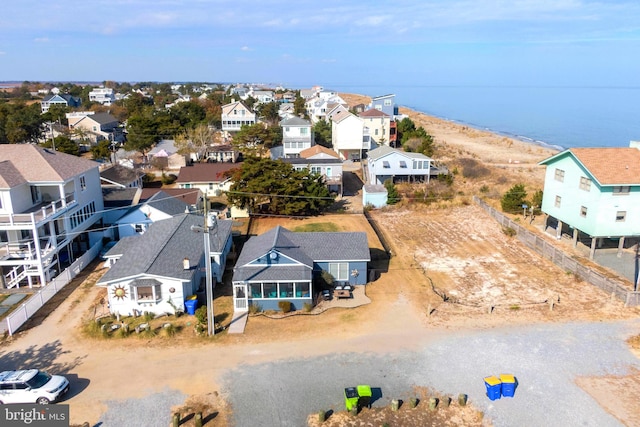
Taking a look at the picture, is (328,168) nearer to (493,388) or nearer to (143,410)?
(493,388)

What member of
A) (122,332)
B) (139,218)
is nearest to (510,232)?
(122,332)

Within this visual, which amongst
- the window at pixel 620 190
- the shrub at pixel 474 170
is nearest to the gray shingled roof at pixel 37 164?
the window at pixel 620 190

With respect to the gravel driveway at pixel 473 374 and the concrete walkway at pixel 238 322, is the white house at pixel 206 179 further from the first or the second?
the gravel driveway at pixel 473 374

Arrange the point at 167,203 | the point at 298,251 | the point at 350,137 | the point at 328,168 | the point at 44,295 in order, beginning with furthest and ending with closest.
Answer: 1. the point at 350,137
2. the point at 328,168
3. the point at 167,203
4. the point at 298,251
5. the point at 44,295

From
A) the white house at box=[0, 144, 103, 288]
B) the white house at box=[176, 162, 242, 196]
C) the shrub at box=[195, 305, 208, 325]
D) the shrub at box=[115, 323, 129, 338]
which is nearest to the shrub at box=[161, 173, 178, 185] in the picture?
the white house at box=[176, 162, 242, 196]

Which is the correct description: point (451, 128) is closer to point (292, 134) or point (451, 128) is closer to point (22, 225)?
point (292, 134)

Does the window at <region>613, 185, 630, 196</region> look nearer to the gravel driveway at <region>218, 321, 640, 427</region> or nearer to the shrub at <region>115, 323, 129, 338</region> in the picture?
the gravel driveway at <region>218, 321, 640, 427</region>

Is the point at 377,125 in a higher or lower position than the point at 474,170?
higher
